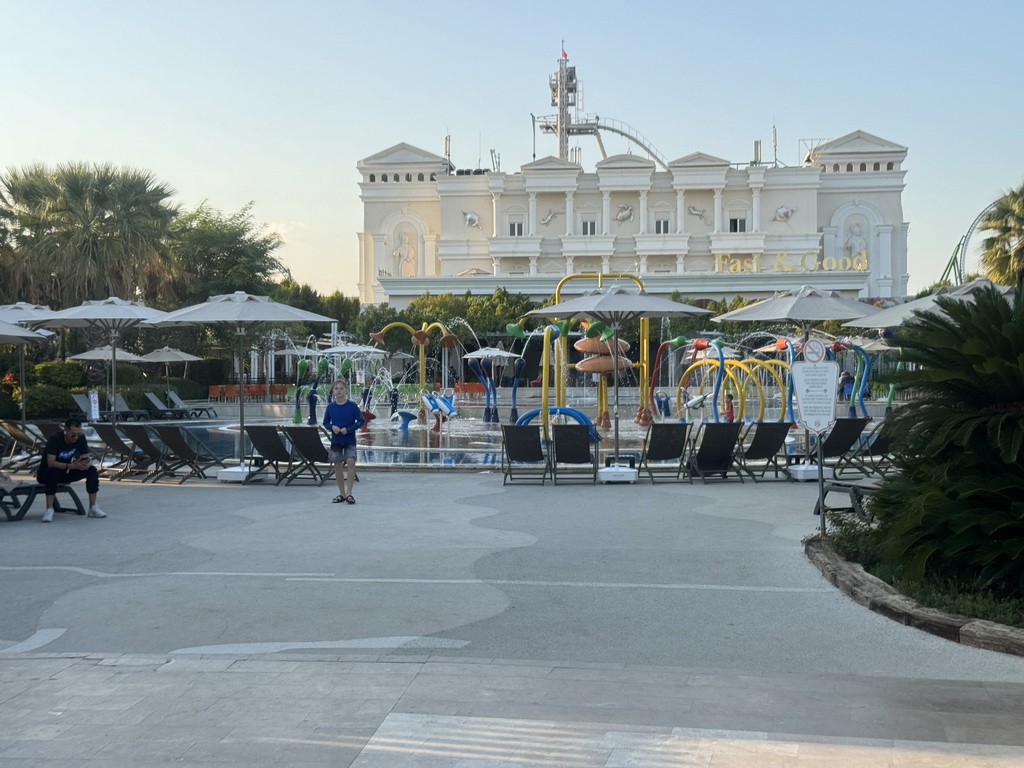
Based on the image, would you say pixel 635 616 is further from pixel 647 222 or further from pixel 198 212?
pixel 647 222

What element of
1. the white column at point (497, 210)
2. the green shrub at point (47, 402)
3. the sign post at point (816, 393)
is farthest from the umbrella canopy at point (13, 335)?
the white column at point (497, 210)

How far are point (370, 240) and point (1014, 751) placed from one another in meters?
82.6

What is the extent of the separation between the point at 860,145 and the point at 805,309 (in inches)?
2805


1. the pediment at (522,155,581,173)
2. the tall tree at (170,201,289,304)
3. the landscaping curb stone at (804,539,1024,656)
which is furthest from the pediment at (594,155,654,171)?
the landscaping curb stone at (804,539,1024,656)

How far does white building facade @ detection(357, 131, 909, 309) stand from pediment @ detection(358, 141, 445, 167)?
96.0 inches

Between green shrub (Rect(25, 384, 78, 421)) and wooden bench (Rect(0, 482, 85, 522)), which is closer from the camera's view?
wooden bench (Rect(0, 482, 85, 522))

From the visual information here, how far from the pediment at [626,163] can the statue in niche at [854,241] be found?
54.2 feet

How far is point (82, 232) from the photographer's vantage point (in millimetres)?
36750

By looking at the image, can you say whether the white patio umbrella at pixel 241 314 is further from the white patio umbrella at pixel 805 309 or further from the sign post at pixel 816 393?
the sign post at pixel 816 393

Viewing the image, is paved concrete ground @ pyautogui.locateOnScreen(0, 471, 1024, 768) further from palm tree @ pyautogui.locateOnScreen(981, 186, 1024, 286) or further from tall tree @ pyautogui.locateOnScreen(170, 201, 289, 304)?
tall tree @ pyautogui.locateOnScreen(170, 201, 289, 304)

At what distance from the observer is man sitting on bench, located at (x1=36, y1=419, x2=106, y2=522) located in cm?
1124

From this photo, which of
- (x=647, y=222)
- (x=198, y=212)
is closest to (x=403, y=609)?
(x=198, y=212)

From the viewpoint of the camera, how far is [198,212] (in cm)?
Result: 6116

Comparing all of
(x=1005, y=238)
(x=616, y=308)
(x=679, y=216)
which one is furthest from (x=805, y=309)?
(x=679, y=216)
